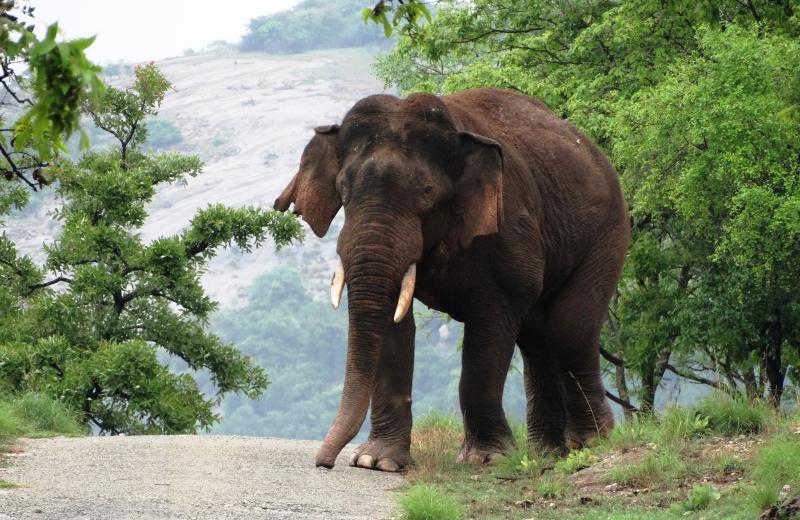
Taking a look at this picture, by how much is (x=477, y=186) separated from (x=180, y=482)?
3570mm

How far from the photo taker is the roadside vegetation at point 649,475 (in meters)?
8.88

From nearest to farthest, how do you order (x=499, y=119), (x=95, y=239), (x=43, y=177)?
(x=43, y=177)
(x=499, y=119)
(x=95, y=239)

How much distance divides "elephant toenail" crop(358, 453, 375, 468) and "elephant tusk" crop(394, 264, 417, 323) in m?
1.24

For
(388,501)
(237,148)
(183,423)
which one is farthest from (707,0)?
(237,148)

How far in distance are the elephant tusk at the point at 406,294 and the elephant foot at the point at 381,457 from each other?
1197mm

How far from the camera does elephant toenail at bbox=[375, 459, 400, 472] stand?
11797mm

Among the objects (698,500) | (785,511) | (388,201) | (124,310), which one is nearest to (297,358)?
(124,310)

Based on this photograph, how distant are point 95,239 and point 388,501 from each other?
42.9ft

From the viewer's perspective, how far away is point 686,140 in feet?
68.0

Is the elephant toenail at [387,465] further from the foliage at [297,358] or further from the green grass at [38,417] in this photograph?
the foliage at [297,358]

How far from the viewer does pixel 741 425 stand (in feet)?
37.0

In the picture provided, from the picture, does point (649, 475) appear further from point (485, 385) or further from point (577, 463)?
point (485, 385)

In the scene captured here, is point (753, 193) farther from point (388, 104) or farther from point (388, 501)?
point (388, 501)

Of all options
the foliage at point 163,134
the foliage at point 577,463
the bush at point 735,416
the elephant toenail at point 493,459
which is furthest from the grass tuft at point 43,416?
the foliage at point 163,134
